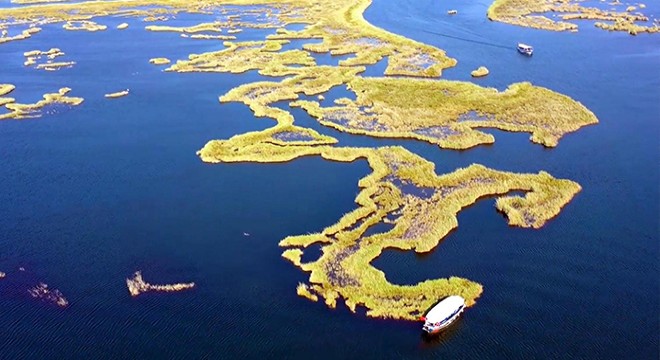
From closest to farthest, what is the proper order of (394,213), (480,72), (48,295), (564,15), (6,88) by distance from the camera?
(48,295)
(394,213)
(6,88)
(480,72)
(564,15)

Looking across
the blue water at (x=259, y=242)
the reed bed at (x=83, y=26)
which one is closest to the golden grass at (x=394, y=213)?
the blue water at (x=259, y=242)

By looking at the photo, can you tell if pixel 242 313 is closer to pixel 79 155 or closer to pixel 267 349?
pixel 267 349

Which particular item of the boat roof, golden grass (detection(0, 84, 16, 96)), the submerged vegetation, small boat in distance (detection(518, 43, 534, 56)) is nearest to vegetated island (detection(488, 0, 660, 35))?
small boat in distance (detection(518, 43, 534, 56))

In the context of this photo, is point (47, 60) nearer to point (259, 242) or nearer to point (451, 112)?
point (451, 112)

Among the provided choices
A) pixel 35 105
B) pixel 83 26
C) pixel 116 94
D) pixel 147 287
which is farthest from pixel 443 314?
pixel 83 26

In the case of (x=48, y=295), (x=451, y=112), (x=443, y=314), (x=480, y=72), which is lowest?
(x=48, y=295)

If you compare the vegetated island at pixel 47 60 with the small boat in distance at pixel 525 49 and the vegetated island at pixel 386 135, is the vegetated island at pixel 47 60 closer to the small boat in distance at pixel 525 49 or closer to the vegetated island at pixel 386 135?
the vegetated island at pixel 386 135
